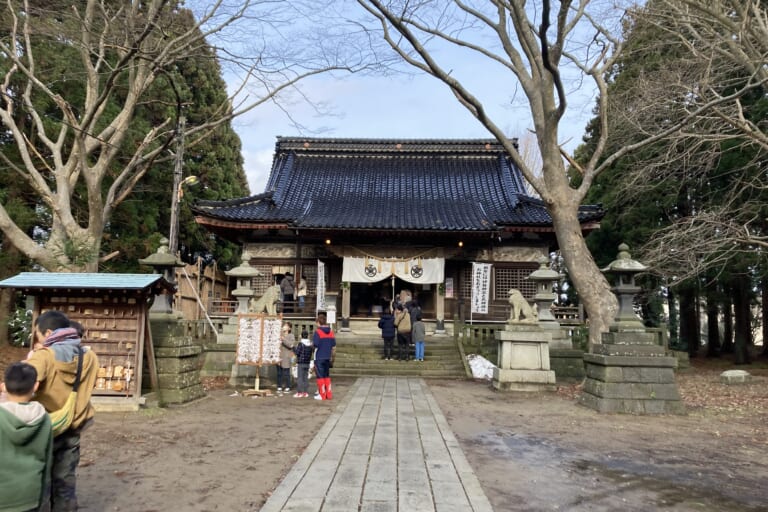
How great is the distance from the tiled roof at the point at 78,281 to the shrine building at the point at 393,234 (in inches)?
401

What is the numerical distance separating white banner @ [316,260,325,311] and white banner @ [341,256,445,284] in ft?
3.10

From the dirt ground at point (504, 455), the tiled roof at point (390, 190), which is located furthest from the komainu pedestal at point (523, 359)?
the tiled roof at point (390, 190)

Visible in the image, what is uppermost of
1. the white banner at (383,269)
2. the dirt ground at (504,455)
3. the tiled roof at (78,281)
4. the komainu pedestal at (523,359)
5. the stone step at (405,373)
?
the white banner at (383,269)

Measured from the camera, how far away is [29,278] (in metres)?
7.43

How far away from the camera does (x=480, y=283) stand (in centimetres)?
1836

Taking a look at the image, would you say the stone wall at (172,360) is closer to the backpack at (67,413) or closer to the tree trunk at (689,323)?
the backpack at (67,413)

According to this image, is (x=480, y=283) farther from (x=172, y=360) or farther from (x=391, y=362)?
(x=172, y=360)

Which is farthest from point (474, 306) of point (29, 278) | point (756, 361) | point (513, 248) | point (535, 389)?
point (29, 278)

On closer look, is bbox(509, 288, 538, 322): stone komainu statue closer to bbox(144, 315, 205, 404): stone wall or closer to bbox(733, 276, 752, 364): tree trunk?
bbox(144, 315, 205, 404): stone wall

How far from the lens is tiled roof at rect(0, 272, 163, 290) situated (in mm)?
7277

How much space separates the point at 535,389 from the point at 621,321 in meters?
2.93

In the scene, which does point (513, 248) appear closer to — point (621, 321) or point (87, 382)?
point (621, 321)

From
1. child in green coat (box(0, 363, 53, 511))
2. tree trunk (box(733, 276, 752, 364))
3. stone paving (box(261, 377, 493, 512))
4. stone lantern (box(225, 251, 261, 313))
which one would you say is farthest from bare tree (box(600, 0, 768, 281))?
child in green coat (box(0, 363, 53, 511))

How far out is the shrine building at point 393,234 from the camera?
1814cm
